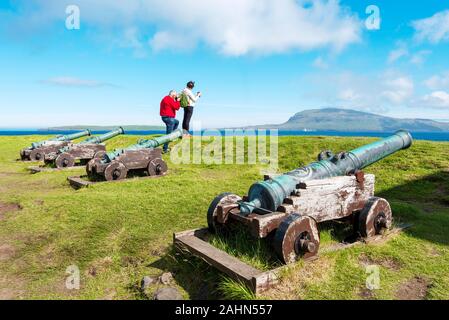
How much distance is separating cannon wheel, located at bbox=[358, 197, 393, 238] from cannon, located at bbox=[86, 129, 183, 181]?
8.53 metres

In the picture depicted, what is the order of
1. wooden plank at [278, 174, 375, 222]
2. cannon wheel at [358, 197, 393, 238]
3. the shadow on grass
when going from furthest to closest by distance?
the shadow on grass, cannon wheel at [358, 197, 393, 238], wooden plank at [278, 174, 375, 222]

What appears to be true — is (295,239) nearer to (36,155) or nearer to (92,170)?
(92,170)

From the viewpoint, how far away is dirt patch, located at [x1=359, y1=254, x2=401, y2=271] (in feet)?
17.2

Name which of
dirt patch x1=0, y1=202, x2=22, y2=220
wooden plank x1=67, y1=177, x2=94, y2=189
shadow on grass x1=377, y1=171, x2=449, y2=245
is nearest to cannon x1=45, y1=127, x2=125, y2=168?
wooden plank x1=67, y1=177, x2=94, y2=189

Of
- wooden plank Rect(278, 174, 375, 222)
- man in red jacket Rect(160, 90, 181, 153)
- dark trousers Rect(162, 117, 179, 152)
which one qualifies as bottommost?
wooden plank Rect(278, 174, 375, 222)

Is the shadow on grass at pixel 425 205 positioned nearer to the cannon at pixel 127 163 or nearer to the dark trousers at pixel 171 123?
the cannon at pixel 127 163

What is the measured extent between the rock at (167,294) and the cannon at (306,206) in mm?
689

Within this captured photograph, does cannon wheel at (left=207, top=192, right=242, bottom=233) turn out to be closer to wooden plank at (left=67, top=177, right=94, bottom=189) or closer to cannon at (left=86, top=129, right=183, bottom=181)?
wooden plank at (left=67, top=177, right=94, bottom=189)

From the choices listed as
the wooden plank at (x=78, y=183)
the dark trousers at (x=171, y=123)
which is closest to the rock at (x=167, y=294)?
the wooden plank at (x=78, y=183)

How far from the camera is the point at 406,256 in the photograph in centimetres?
552

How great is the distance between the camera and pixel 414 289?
4582 mm

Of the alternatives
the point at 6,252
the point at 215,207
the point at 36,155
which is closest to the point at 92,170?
the point at 6,252

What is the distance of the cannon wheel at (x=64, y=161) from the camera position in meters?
15.6

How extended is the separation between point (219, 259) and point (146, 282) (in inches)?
43.4
